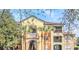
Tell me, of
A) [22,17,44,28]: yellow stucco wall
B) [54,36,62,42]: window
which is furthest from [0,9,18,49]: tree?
[54,36,62,42]: window

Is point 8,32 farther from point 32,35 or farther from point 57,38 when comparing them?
point 57,38

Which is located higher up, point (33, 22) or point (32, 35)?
point (33, 22)

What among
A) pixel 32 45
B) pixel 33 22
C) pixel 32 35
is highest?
pixel 33 22

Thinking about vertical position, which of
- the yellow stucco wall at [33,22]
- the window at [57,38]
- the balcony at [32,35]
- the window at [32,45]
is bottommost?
the window at [32,45]

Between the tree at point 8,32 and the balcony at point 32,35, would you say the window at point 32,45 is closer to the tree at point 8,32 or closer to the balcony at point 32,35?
the balcony at point 32,35

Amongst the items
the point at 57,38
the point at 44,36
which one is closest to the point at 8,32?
the point at 44,36

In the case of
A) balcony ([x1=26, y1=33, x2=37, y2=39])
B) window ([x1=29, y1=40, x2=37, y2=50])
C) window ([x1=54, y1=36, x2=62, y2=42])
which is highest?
balcony ([x1=26, y1=33, x2=37, y2=39])

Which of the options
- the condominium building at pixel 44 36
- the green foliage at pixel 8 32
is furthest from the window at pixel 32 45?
the green foliage at pixel 8 32

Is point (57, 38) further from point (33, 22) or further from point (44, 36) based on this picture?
point (33, 22)

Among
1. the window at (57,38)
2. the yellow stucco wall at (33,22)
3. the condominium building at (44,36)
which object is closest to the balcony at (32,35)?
the condominium building at (44,36)

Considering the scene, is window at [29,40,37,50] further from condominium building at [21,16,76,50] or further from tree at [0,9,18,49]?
tree at [0,9,18,49]

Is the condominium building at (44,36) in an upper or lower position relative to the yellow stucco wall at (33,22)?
lower

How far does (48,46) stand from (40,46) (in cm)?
8

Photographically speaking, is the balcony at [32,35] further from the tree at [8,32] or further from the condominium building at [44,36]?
the tree at [8,32]
